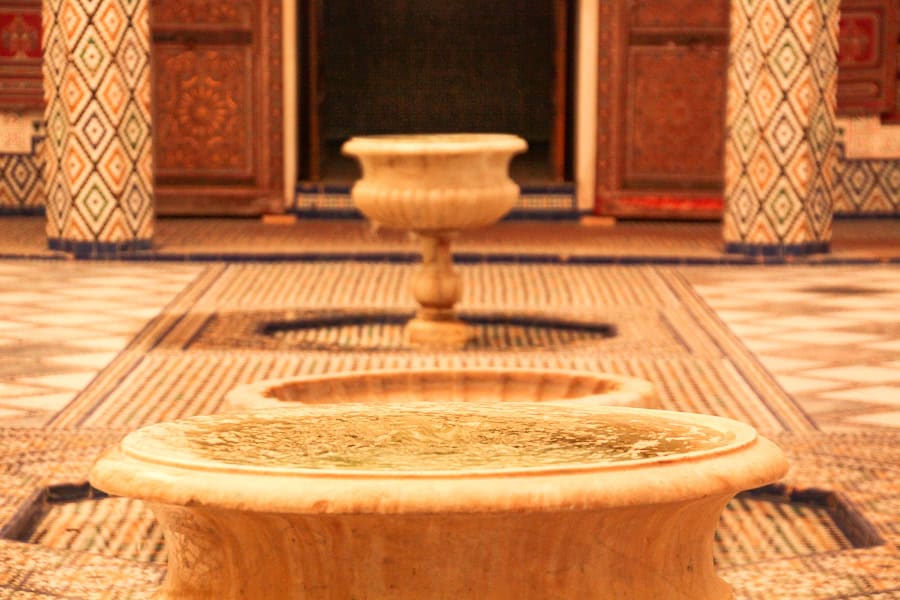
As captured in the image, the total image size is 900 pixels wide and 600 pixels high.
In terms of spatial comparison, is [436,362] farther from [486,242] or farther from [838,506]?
[486,242]

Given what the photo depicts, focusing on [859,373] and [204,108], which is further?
[204,108]

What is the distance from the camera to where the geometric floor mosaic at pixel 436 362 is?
121 inches

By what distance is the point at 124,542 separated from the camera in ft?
10.5

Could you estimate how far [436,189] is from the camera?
536cm

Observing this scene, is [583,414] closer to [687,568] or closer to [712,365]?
[687,568]

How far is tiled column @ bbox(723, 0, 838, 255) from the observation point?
7.45 m

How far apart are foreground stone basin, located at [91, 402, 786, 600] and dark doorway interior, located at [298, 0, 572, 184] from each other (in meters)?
11.0

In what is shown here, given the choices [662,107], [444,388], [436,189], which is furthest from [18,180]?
[444,388]

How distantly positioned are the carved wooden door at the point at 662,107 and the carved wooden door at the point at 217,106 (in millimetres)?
1739

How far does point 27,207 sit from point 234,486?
8181mm

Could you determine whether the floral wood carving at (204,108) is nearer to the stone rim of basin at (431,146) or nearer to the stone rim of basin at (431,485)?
the stone rim of basin at (431,146)

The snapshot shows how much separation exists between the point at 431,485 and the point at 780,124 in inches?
242

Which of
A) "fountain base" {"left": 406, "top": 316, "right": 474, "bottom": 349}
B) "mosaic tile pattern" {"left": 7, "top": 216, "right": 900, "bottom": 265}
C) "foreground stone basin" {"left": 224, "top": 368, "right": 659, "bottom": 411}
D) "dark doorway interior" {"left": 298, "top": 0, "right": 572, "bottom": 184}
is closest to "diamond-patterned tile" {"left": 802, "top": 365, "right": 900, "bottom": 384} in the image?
"fountain base" {"left": 406, "top": 316, "right": 474, "bottom": 349}

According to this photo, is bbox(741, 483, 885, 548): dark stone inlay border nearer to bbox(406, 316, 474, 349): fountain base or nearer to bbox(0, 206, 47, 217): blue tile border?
bbox(406, 316, 474, 349): fountain base
